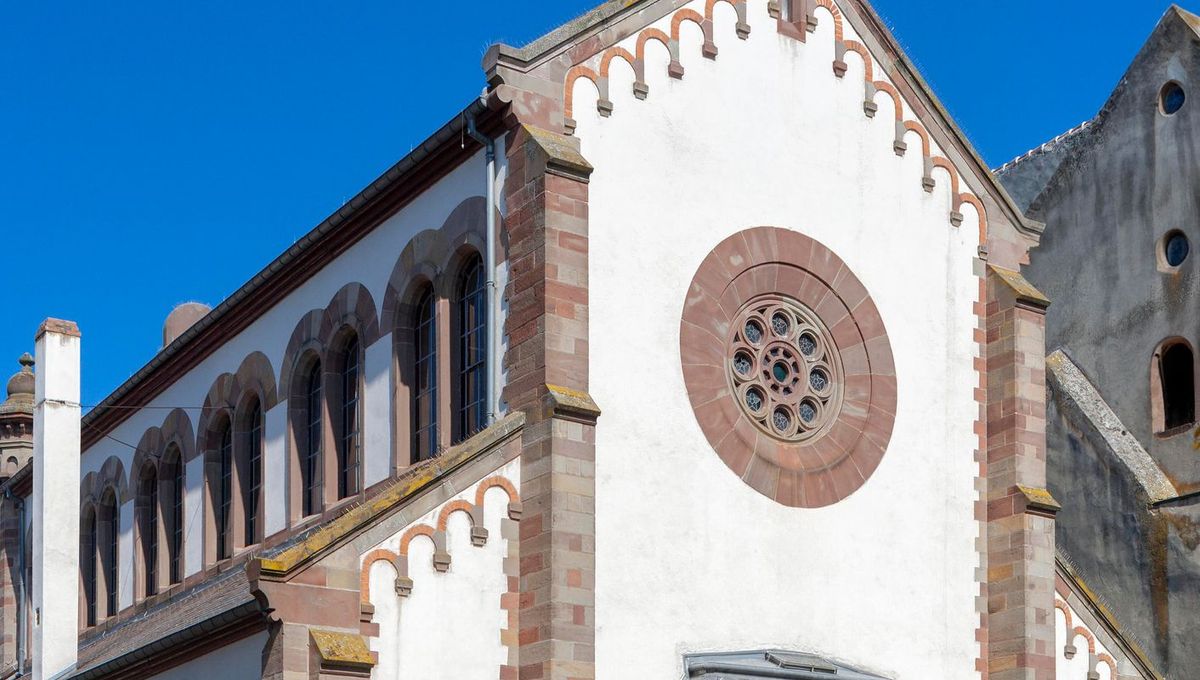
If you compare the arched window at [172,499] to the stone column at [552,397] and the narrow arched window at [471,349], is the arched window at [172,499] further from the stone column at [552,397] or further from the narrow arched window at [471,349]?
the stone column at [552,397]

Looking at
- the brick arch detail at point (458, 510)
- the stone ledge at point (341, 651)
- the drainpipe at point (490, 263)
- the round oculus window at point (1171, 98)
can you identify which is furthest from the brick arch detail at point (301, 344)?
the round oculus window at point (1171, 98)

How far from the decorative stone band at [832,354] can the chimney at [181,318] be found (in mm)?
17145

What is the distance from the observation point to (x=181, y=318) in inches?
1554

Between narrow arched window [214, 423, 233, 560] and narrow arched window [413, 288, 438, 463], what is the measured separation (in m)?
6.83

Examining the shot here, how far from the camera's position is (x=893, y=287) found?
2634 cm

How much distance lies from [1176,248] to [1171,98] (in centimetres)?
238

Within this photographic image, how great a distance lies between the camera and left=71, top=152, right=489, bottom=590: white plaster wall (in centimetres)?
2530

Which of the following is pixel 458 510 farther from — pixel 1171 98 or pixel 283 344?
pixel 1171 98

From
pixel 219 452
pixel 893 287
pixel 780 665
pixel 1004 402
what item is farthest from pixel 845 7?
pixel 219 452

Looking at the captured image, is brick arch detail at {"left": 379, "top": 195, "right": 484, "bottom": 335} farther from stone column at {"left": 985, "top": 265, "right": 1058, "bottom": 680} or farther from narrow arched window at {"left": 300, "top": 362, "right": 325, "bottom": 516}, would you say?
stone column at {"left": 985, "top": 265, "right": 1058, "bottom": 680}

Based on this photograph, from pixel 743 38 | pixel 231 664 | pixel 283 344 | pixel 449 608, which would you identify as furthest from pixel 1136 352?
pixel 231 664

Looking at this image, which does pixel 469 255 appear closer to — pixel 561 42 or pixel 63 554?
pixel 561 42

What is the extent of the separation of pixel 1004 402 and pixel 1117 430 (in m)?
6.20

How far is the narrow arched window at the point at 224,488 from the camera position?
3228 centimetres
